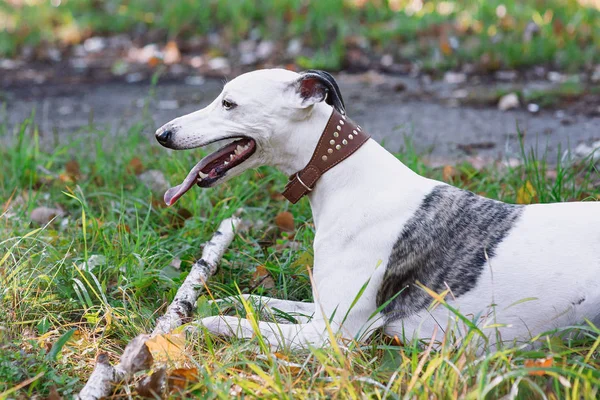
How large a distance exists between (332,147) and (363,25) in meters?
5.90

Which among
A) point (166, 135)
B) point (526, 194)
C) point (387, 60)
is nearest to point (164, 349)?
point (166, 135)

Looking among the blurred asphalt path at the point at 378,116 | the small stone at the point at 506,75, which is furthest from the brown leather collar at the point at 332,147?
the small stone at the point at 506,75

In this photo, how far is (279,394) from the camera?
227 cm

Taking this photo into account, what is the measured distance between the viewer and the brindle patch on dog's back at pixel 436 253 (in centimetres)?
275

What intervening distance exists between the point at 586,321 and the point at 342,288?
→ 2.80 ft

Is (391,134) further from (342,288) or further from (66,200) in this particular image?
(342,288)

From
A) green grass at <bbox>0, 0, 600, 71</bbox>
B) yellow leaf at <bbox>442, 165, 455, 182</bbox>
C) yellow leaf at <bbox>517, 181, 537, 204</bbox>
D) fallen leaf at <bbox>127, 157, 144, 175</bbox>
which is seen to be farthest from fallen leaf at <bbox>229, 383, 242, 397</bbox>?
green grass at <bbox>0, 0, 600, 71</bbox>

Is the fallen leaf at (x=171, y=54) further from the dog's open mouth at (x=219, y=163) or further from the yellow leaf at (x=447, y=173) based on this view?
the dog's open mouth at (x=219, y=163)

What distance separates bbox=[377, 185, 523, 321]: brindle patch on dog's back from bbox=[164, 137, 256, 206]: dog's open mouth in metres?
0.70

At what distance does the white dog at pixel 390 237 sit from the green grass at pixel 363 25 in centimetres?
459

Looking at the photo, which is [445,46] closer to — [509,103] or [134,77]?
[509,103]

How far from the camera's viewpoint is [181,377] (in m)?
2.46

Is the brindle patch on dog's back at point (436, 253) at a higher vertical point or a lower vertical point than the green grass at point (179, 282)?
higher

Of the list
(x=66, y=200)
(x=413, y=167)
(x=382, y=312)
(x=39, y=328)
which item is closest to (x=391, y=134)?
(x=413, y=167)
